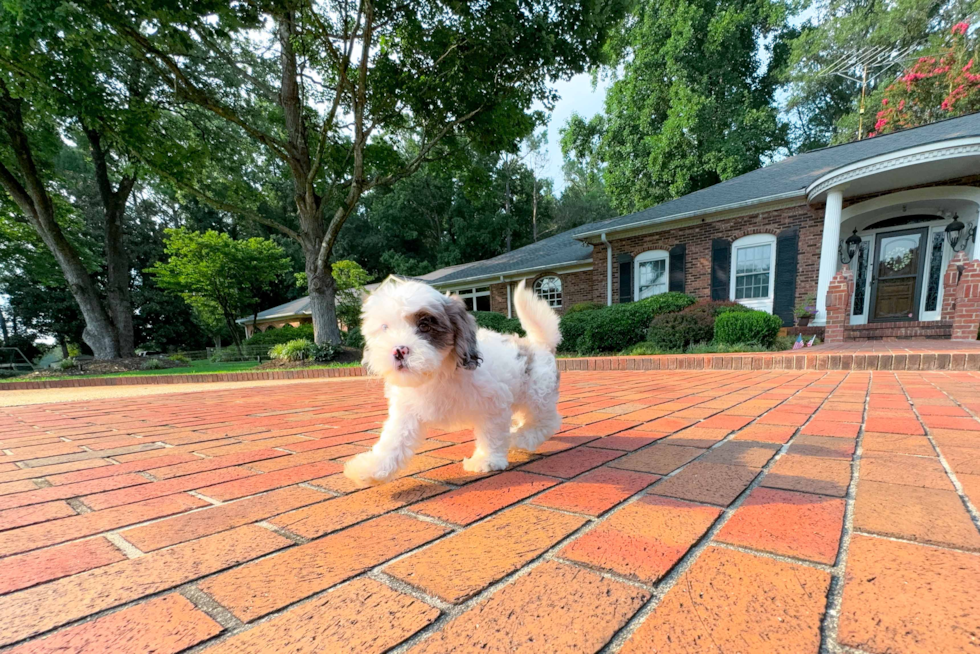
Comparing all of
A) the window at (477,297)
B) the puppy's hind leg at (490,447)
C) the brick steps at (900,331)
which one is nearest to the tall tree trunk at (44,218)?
the window at (477,297)

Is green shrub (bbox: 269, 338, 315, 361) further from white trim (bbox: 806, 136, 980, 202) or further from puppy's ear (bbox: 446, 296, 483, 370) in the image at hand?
white trim (bbox: 806, 136, 980, 202)

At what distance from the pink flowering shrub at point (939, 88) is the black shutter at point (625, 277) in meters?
14.1

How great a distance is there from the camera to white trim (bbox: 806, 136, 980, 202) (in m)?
7.80

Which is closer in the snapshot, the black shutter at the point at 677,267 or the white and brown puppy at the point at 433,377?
the white and brown puppy at the point at 433,377

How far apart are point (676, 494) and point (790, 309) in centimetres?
1248

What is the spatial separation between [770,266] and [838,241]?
1.60m

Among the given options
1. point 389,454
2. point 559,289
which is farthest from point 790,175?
point 389,454

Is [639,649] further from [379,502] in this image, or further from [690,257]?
[690,257]

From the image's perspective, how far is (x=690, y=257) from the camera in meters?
12.9

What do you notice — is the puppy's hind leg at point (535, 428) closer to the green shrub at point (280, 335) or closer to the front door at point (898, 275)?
the front door at point (898, 275)

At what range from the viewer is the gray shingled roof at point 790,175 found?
1074 centimetres

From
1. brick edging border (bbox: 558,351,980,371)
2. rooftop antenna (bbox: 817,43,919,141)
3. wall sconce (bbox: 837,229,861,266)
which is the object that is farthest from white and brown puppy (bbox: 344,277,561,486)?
rooftop antenna (bbox: 817,43,919,141)

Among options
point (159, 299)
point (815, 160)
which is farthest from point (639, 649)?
point (159, 299)

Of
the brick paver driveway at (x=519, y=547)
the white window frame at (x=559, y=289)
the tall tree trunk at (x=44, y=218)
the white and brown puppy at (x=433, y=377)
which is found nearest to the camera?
the brick paver driveway at (x=519, y=547)
